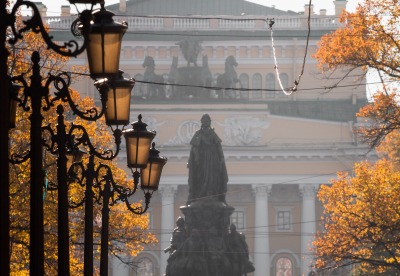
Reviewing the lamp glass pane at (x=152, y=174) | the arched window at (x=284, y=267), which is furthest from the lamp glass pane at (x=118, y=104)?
the arched window at (x=284, y=267)

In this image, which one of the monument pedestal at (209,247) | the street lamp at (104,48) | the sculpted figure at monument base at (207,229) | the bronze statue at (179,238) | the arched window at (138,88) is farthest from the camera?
the arched window at (138,88)

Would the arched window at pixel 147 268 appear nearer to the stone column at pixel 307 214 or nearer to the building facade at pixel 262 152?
the building facade at pixel 262 152

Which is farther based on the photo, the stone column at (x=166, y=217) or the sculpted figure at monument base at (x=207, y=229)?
the stone column at (x=166, y=217)

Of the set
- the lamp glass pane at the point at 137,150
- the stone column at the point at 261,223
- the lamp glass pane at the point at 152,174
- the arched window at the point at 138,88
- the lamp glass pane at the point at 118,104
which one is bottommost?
the stone column at the point at 261,223

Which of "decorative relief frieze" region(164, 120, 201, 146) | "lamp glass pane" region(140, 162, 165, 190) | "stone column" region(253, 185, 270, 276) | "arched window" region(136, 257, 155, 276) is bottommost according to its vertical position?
"arched window" region(136, 257, 155, 276)

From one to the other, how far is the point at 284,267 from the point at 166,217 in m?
7.21

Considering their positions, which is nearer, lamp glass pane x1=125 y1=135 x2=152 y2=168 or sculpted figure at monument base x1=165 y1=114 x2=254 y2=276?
lamp glass pane x1=125 y1=135 x2=152 y2=168

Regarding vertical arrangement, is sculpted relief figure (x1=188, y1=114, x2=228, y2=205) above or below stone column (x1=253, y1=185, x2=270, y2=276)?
above

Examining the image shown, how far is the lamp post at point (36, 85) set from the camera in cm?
1040

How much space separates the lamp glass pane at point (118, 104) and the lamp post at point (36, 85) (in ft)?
4.19

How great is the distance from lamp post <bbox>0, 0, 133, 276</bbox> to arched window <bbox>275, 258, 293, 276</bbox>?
73.2 metres

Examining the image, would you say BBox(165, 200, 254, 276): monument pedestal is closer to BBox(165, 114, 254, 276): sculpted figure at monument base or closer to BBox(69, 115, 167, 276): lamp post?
BBox(165, 114, 254, 276): sculpted figure at monument base

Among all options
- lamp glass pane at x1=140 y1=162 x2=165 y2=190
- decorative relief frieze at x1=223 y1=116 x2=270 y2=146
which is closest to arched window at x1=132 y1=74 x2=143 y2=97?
decorative relief frieze at x1=223 y1=116 x2=270 y2=146

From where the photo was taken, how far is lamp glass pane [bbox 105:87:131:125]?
1521cm
